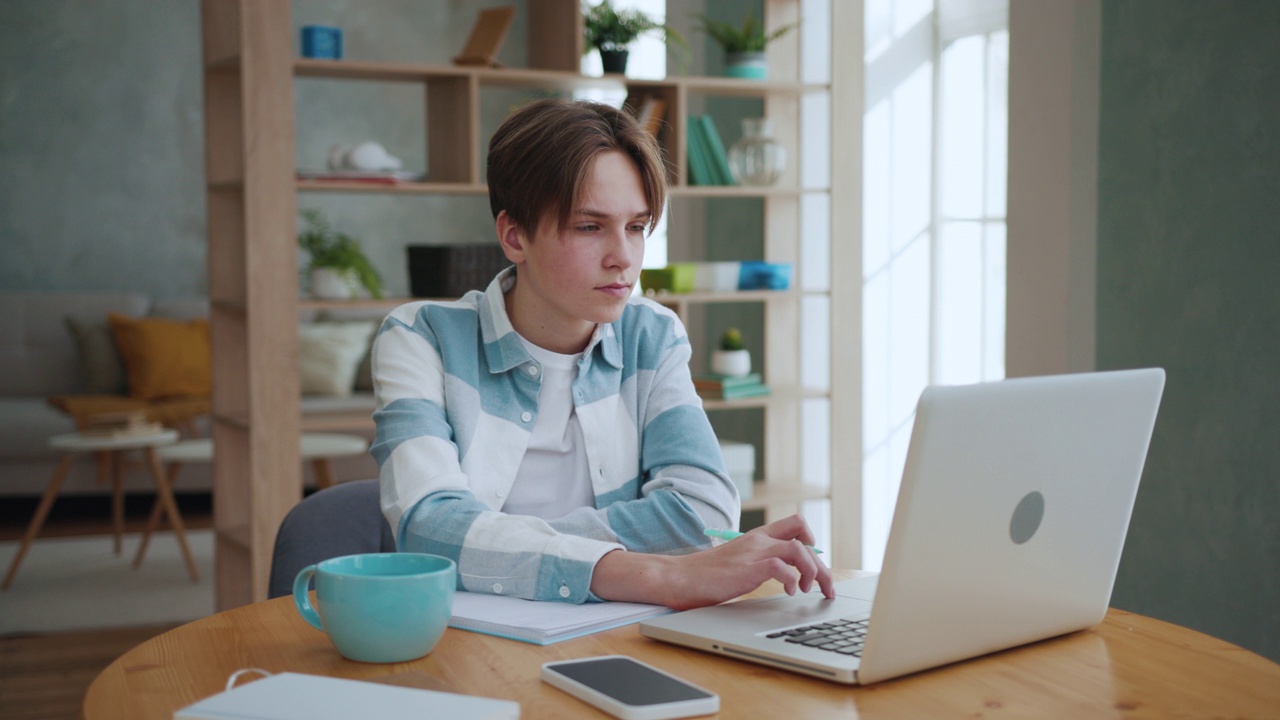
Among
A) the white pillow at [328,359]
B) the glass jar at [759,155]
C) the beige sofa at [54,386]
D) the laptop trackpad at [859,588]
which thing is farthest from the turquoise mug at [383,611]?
the white pillow at [328,359]

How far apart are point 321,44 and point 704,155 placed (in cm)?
114

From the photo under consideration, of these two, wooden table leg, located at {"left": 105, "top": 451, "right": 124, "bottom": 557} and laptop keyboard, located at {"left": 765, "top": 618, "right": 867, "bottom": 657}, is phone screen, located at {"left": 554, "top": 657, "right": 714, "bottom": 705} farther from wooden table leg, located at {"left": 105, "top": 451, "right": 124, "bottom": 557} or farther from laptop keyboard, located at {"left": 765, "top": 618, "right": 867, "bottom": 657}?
wooden table leg, located at {"left": 105, "top": 451, "right": 124, "bottom": 557}

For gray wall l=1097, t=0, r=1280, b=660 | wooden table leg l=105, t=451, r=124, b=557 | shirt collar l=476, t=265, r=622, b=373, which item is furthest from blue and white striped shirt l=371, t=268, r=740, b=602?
wooden table leg l=105, t=451, r=124, b=557

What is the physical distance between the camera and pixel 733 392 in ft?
12.0

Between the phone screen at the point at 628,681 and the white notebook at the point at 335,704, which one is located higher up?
the white notebook at the point at 335,704

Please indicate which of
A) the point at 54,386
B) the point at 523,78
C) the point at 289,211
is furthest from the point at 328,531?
the point at 54,386

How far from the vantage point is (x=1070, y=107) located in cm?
260

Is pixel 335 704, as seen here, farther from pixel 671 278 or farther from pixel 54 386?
pixel 54 386

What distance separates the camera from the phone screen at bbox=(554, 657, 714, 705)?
89 cm

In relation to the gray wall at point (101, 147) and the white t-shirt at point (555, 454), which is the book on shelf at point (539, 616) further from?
the gray wall at point (101, 147)

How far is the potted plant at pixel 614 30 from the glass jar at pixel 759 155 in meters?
0.36

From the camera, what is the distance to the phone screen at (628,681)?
89 cm

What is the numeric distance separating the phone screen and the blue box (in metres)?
2.61

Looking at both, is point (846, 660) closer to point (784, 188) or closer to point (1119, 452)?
point (1119, 452)
